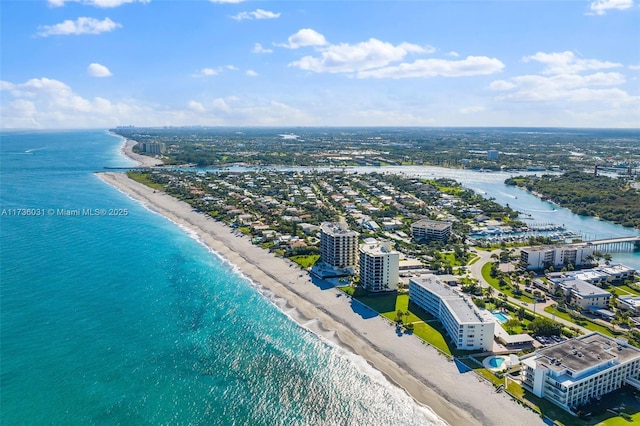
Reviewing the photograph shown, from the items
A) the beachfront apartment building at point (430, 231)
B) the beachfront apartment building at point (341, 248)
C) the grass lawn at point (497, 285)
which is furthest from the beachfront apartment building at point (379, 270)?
the beachfront apartment building at point (430, 231)

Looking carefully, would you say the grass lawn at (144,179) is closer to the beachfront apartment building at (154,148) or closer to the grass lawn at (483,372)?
the beachfront apartment building at (154,148)

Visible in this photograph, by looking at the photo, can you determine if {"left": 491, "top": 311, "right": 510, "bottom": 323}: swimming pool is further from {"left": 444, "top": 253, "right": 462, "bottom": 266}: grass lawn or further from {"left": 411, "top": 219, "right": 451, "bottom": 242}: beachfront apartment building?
{"left": 411, "top": 219, "right": 451, "bottom": 242}: beachfront apartment building

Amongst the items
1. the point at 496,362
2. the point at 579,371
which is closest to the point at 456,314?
the point at 496,362

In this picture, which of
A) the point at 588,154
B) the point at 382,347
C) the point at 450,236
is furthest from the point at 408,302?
the point at 588,154

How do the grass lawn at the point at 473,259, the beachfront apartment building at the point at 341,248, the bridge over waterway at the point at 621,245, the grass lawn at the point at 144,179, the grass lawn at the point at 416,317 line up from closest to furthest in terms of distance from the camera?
the grass lawn at the point at 416,317, the beachfront apartment building at the point at 341,248, the grass lawn at the point at 473,259, the bridge over waterway at the point at 621,245, the grass lawn at the point at 144,179

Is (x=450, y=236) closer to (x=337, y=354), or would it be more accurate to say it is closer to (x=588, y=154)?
(x=337, y=354)

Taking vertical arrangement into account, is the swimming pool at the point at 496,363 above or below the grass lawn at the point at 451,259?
below

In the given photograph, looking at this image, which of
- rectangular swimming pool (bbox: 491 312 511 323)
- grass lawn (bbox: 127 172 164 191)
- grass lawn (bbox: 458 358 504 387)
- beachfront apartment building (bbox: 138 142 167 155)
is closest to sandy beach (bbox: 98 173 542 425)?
grass lawn (bbox: 458 358 504 387)
